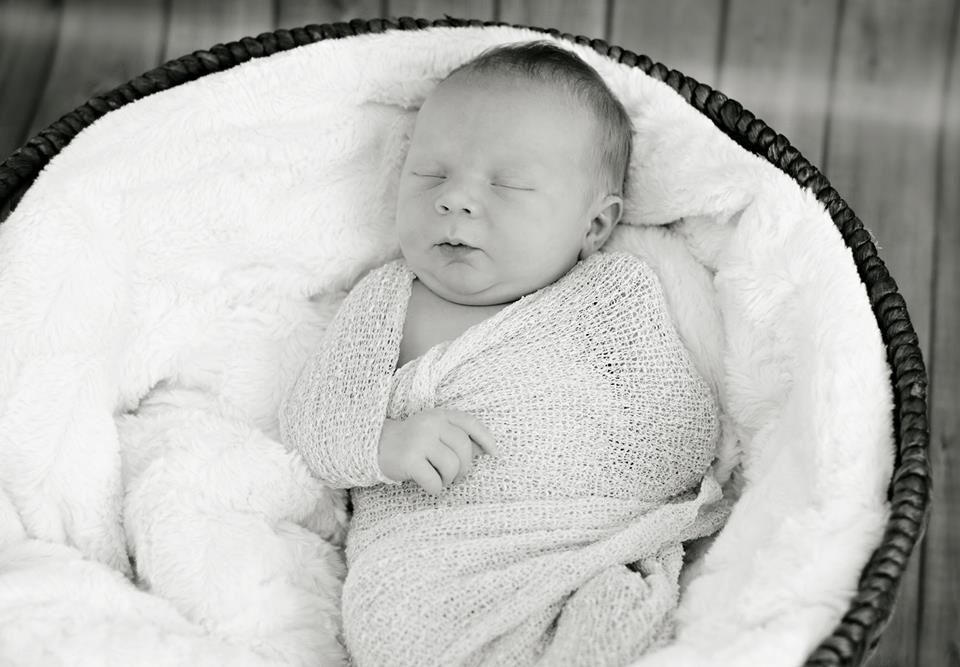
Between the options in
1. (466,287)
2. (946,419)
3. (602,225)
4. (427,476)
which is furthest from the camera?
(946,419)

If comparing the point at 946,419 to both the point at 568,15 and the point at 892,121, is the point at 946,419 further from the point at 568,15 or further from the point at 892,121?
the point at 568,15

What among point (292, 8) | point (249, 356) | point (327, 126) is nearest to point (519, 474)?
point (249, 356)

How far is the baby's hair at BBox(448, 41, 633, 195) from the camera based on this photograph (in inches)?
47.1

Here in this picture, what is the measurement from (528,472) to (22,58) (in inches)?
50.3

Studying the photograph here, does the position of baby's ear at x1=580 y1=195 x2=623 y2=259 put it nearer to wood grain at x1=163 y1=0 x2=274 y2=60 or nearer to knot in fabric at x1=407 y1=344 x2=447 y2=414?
knot in fabric at x1=407 y1=344 x2=447 y2=414

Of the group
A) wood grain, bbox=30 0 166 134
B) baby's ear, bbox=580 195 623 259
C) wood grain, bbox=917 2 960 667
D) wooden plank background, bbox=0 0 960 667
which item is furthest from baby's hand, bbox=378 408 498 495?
wood grain, bbox=30 0 166 134

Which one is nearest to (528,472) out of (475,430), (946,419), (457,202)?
(475,430)

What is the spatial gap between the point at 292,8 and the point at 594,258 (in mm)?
877

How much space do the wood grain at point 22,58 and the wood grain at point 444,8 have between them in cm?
59

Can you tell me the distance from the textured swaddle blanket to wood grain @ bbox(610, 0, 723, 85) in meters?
0.69

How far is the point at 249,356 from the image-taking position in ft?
4.28

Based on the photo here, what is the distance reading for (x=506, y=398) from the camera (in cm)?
113

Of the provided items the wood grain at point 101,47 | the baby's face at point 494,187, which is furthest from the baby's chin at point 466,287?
the wood grain at point 101,47

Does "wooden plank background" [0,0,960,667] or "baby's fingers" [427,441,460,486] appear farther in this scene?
"wooden plank background" [0,0,960,667]
